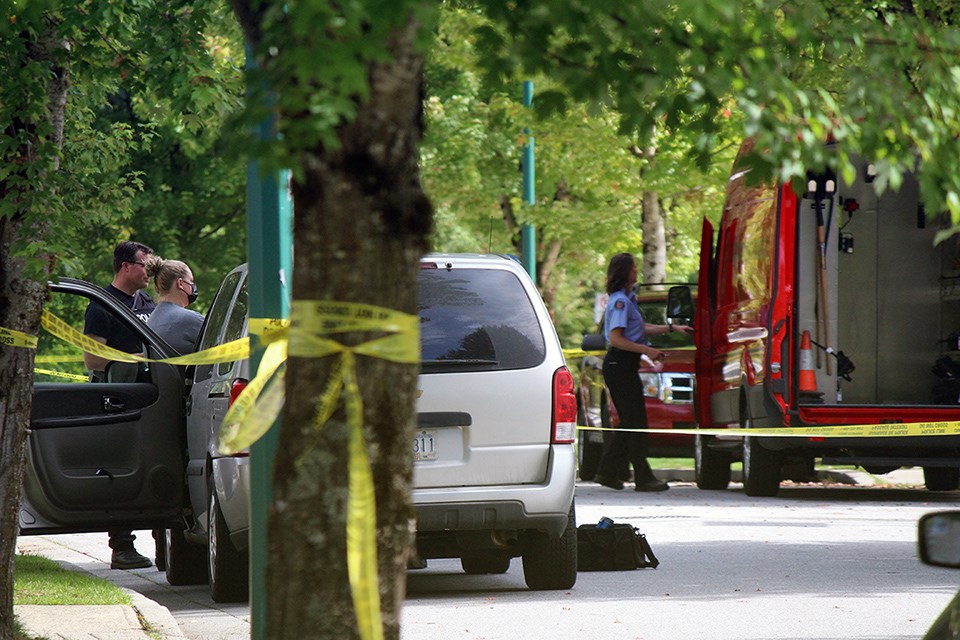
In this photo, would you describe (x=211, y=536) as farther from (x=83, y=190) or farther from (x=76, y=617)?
(x=83, y=190)

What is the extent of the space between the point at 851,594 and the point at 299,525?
600 cm

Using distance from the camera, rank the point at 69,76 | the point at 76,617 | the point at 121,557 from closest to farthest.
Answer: the point at 69,76 < the point at 76,617 < the point at 121,557

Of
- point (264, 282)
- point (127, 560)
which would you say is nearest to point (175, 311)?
point (127, 560)

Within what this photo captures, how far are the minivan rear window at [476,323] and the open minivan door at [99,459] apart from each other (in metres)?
1.75

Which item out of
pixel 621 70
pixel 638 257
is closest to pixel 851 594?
pixel 621 70

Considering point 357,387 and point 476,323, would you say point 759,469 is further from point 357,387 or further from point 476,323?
point 357,387

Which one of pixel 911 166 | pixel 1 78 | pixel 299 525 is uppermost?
pixel 1 78

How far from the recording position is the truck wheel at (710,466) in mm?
16531

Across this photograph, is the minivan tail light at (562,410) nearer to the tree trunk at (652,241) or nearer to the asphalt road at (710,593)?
the asphalt road at (710,593)

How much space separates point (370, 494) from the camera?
350cm

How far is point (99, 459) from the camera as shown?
9.18 metres

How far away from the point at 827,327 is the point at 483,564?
466cm

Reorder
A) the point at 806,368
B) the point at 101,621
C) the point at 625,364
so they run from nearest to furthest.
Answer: the point at 101,621 < the point at 806,368 < the point at 625,364

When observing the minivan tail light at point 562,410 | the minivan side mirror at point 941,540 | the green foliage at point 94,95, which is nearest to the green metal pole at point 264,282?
the green foliage at point 94,95
